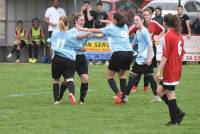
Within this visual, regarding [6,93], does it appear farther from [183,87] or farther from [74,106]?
[183,87]

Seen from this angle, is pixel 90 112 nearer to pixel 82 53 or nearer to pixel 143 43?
pixel 82 53

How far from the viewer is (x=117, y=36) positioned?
1573 cm

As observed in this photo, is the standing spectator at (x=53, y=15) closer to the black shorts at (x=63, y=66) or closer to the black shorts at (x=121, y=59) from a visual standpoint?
the black shorts at (x=121, y=59)

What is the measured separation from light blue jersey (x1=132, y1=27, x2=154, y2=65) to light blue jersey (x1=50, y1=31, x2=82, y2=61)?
1380mm

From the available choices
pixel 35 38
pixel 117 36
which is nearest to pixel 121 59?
pixel 117 36

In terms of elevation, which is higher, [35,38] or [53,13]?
[53,13]

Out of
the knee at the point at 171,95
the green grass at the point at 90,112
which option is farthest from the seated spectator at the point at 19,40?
the knee at the point at 171,95

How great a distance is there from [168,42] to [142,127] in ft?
4.46

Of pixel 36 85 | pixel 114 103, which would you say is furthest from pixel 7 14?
pixel 114 103

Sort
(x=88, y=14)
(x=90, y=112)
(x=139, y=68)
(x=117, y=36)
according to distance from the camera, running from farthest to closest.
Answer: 1. (x=88, y=14)
2. (x=139, y=68)
3. (x=117, y=36)
4. (x=90, y=112)

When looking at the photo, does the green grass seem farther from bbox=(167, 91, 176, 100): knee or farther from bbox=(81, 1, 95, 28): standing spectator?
bbox=(81, 1, 95, 28): standing spectator

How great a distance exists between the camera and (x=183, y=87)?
764 inches

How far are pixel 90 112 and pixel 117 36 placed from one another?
2.01 meters

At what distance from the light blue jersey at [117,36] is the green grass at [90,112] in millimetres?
1124
